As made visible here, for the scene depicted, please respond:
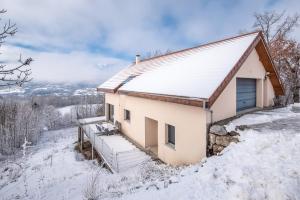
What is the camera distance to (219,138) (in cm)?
702

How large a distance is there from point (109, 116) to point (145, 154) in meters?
8.58

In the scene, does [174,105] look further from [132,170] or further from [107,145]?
[107,145]

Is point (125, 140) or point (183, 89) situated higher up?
point (183, 89)

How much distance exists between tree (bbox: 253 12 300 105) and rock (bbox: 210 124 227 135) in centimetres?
1478

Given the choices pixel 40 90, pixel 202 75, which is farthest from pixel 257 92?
pixel 40 90

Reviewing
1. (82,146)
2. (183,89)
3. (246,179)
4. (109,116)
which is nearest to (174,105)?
(183,89)

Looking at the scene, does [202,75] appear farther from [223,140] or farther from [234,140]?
[234,140]

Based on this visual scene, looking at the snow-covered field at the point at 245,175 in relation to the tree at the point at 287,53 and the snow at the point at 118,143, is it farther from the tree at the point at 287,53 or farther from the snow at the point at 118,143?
the tree at the point at 287,53

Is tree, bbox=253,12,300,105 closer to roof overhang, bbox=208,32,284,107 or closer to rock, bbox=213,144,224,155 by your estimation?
roof overhang, bbox=208,32,284,107

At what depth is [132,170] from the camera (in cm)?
943

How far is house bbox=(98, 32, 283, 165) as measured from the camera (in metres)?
7.61

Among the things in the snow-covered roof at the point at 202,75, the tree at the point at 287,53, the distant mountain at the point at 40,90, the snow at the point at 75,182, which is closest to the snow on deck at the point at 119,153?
the snow at the point at 75,182

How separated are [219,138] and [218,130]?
0.93 ft

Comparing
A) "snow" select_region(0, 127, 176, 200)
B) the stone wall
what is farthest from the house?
"snow" select_region(0, 127, 176, 200)
